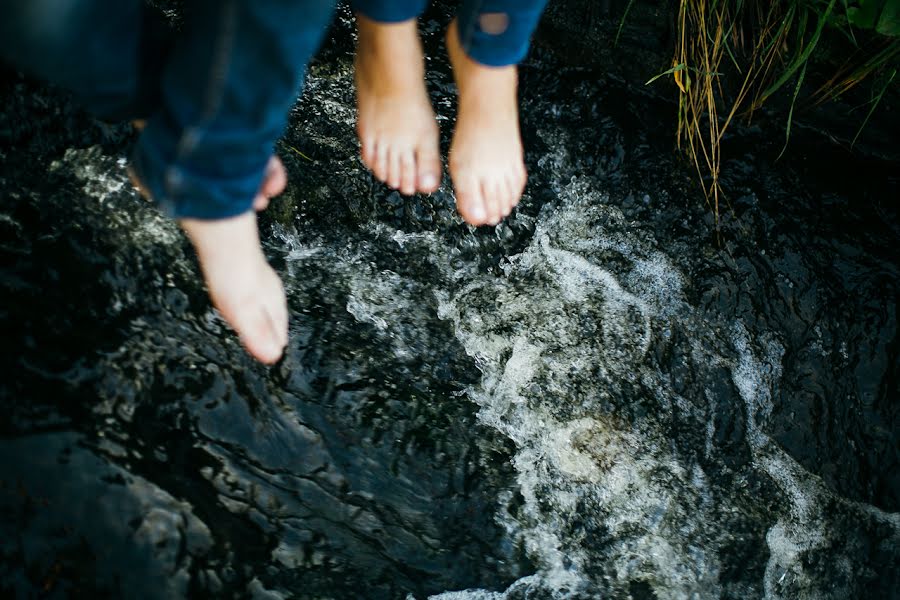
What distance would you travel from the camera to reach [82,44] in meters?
0.82

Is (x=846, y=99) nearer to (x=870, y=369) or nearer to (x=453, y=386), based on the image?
(x=870, y=369)

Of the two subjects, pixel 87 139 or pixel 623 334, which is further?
pixel 623 334

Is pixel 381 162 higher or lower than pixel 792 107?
lower

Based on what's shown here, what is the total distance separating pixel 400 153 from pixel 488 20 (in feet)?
1.35

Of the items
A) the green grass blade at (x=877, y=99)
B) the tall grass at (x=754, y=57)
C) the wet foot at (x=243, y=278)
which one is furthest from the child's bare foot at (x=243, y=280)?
the green grass blade at (x=877, y=99)

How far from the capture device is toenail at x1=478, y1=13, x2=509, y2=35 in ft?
3.69

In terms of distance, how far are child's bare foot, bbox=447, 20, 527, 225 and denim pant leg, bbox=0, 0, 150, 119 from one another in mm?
581

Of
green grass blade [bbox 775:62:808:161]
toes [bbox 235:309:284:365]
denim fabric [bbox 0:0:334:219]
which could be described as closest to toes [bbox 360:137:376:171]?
toes [bbox 235:309:284:365]

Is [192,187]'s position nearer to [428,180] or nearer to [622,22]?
[428,180]

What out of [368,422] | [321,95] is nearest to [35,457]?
[368,422]

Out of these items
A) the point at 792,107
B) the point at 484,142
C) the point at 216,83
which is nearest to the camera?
the point at 216,83

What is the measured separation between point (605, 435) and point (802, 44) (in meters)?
1.20

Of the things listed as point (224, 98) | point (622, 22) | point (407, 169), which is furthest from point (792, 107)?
point (224, 98)

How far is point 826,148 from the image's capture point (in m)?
2.13
